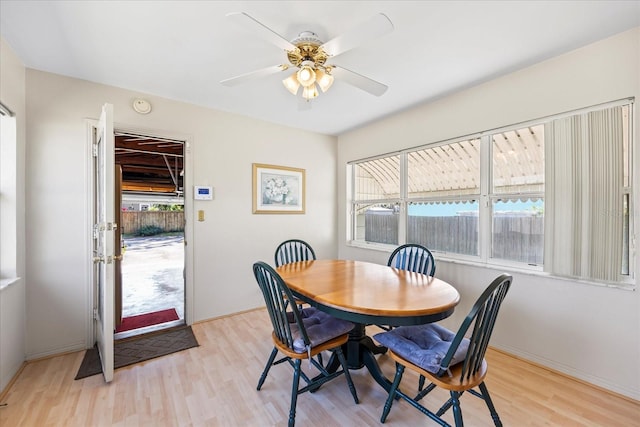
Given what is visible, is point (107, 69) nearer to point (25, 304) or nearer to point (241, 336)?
point (25, 304)

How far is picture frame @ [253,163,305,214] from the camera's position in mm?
3402

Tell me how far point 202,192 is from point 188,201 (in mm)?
176

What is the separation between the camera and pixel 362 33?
133 cm

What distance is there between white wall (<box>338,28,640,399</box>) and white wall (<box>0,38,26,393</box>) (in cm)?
362

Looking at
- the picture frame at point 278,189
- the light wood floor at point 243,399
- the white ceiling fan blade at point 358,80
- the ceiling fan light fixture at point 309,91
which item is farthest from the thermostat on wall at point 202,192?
the white ceiling fan blade at point 358,80

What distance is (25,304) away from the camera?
7.11 feet

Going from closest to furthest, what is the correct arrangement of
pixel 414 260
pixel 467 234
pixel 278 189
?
pixel 414 260, pixel 467 234, pixel 278 189

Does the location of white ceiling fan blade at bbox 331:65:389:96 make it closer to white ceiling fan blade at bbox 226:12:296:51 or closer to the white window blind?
white ceiling fan blade at bbox 226:12:296:51

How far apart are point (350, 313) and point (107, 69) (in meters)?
2.71

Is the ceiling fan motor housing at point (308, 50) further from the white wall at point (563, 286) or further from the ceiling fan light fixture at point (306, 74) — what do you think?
the white wall at point (563, 286)

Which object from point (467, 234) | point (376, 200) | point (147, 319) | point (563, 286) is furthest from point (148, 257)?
point (563, 286)

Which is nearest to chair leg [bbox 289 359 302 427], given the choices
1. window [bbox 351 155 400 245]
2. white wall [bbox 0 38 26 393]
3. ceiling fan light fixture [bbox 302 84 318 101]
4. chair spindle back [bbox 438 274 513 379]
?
chair spindle back [bbox 438 274 513 379]

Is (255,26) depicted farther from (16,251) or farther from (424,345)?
(16,251)

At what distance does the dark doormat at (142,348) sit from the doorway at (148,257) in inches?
7.5
